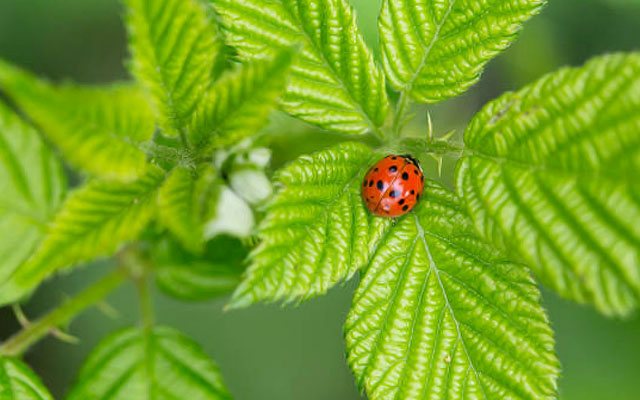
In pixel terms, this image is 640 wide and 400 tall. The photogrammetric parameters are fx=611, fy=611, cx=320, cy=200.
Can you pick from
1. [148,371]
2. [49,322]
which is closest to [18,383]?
[49,322]

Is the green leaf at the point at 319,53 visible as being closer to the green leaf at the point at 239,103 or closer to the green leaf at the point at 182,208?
the green leaf at the point at 239,103

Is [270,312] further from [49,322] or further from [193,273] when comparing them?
[49,322]

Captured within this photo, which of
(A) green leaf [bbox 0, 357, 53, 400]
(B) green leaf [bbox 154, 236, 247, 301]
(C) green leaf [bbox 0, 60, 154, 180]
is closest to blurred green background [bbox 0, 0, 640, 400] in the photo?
(B) green leaf [bbox 154, 236, 247, 301]

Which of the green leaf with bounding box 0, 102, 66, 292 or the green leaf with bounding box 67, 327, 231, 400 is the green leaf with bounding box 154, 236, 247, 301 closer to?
the green leaf with bounding box 67, 327, 231, 400

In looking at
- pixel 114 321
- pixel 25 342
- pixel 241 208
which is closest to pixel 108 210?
pixel 241 208

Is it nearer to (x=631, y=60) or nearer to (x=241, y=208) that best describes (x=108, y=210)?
(x=241, y=208)

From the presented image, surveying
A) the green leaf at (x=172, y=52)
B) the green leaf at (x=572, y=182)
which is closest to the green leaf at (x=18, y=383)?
the green leaf at (x=172, y=52)
